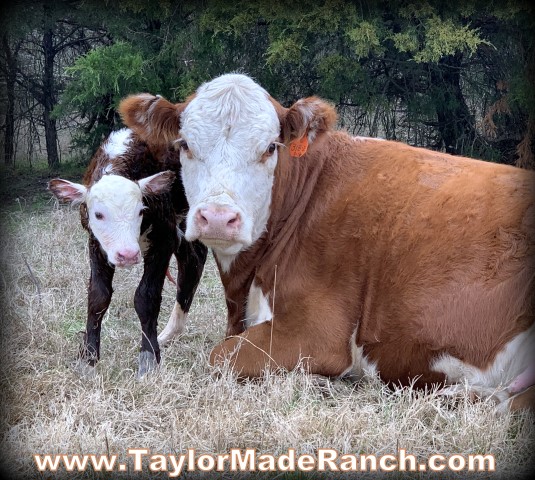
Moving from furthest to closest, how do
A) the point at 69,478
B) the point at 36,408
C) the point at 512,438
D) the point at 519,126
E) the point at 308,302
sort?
the point at 519,126, the point at 308,302, the point at 36,408, the point at 512,438, the point at 69,478

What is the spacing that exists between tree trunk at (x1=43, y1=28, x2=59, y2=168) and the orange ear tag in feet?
23.2

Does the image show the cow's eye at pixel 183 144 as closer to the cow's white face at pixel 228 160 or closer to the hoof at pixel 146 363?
the cow's white face at pixel 228 160

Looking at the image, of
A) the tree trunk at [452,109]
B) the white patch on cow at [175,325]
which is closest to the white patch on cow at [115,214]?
the white patch on cow at [175,325]

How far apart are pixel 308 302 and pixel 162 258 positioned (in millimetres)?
1058

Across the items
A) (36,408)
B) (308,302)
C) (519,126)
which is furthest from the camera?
(519,126)

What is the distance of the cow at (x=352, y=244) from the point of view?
3.75m

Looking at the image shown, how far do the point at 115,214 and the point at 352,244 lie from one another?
136cm

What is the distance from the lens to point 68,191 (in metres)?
4.34

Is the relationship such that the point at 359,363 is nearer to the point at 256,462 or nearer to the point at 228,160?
the point at 256,462

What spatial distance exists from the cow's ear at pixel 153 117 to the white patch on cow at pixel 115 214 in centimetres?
35

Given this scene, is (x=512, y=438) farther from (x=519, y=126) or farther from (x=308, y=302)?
(x=519, y=126)

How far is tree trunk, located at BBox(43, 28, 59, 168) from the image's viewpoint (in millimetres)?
10547

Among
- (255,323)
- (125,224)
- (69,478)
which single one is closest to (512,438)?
(255,323)

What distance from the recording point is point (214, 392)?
150 inches
